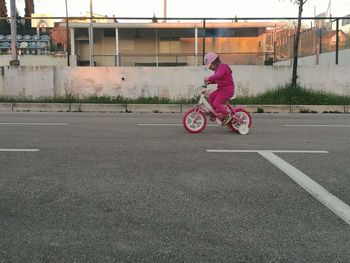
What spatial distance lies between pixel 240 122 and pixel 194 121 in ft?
3.00

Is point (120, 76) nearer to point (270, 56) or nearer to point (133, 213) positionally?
point (270, 56)

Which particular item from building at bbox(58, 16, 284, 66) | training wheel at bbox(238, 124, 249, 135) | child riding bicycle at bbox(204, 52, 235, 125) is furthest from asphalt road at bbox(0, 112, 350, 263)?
building at bbox(58, 16, 284, 66)

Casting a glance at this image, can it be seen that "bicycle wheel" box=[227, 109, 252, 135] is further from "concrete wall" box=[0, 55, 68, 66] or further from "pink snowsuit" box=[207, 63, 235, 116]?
"concrete wall" box=[0, 55, 68, 66]

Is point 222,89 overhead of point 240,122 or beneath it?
overhead

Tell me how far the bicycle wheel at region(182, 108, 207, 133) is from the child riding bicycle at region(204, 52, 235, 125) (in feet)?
1.11

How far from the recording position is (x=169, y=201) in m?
4.45

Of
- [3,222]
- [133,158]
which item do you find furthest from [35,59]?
[3,222]

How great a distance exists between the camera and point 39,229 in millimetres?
3707

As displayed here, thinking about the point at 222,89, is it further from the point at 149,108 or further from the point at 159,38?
the point at 159,38

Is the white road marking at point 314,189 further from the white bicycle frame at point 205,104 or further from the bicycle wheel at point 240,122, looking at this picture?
the white bicycle frame at point 205,104

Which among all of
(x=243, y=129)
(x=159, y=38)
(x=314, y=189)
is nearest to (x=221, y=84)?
(x=243, y=129)

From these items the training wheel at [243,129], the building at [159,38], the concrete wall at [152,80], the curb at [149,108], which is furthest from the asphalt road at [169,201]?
the building at [159,38]

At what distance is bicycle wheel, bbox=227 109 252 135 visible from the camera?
29.7 feet

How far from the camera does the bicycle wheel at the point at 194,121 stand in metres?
9.12
